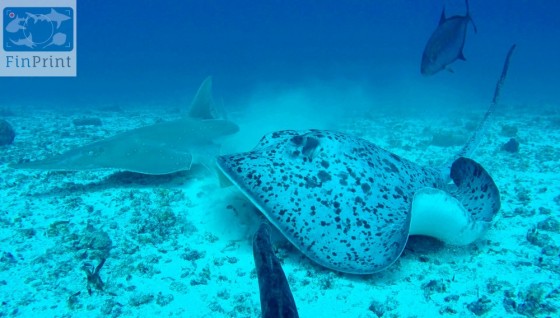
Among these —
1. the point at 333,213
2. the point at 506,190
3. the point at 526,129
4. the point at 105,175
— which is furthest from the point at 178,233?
the point at 526,129

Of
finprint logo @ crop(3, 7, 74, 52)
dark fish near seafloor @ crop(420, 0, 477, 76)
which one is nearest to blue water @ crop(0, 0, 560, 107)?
finprint logo @ crop(3, 7, 74, 52)

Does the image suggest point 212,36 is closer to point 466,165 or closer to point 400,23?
point 400,23

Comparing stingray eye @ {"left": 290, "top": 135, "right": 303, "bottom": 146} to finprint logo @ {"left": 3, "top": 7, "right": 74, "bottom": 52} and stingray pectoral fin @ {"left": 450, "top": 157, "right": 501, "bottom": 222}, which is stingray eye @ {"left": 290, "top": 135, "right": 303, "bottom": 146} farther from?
finprint logo @ {"left": 3, "top": 7, "right": 74, "bottom": 52}

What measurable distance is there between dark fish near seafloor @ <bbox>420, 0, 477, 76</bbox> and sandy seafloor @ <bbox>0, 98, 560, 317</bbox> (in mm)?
2934

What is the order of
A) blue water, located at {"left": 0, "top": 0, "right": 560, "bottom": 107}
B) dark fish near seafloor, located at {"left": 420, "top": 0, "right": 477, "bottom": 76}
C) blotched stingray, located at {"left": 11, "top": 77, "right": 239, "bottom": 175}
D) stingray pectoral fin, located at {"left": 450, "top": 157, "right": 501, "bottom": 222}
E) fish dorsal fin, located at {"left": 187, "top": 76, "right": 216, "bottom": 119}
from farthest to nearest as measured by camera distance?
blue water, located at {"left": 0, "top": 0, "right": 560, "bottom": 107}, fish dorsal fin, located at {"left": 187, "top": 76, "right": 216, "bottom": 119}, dark fish near seafloor, located at {"left": 420, "top": 0, "right": 477, "bottom": 76}, blotched stingray, located at {"left": 11, "top": 77, "right": 239, "bottom": 175}, stingray pectoral fin, located at {"left": 450, "top": 157, "right": 501, "bottom": 222}

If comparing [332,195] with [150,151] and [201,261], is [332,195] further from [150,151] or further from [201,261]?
[150,151]

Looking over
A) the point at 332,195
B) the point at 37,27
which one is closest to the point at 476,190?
the point at 332,195

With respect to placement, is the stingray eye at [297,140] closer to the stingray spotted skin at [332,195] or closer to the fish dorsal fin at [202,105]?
the stingray spotted skin at [332,195]

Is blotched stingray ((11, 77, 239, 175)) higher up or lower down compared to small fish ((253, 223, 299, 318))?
lower down

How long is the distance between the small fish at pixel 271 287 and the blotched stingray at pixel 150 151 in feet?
9.73

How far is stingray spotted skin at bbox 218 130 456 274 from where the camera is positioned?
3094 mm

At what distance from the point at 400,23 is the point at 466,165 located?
5173 inches

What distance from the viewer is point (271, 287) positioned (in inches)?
83.0

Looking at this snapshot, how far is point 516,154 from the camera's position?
827 cm
